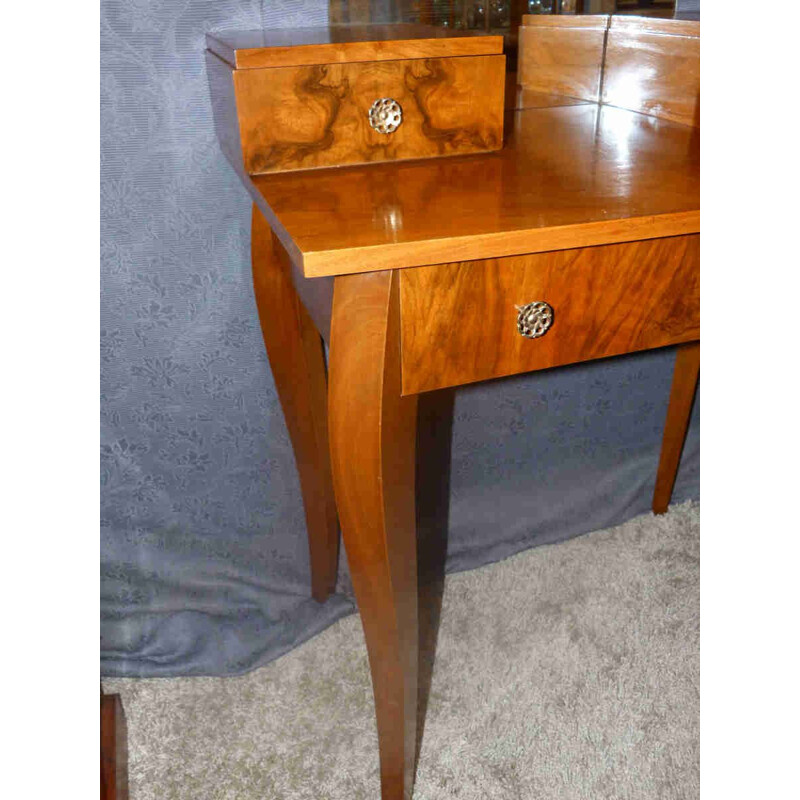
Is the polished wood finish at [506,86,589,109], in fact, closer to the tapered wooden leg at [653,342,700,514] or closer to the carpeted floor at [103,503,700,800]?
the tapered wooden leg at [653,342,700,514]

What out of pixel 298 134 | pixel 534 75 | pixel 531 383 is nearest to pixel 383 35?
pixel 298 134

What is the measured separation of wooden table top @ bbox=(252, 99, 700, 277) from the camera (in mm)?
613

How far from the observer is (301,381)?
115cm

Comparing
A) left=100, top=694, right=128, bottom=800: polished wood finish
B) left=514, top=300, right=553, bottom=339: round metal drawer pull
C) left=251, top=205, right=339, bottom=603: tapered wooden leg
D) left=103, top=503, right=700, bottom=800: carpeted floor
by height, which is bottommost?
left=103, top=503, right=700, bottom=800: carpeted floor

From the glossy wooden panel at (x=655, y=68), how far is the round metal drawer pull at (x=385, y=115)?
39 cm

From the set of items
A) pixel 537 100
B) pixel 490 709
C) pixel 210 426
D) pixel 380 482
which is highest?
pixel 537 100

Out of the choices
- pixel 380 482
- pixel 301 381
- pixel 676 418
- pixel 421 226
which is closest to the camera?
pixel 421 226

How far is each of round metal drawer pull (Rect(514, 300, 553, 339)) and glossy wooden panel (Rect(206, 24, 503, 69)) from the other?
297 mm

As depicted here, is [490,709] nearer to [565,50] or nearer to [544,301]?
[544,301]

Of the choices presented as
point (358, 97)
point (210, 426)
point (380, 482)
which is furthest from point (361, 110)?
point (210, 426)

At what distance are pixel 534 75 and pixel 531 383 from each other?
547mm

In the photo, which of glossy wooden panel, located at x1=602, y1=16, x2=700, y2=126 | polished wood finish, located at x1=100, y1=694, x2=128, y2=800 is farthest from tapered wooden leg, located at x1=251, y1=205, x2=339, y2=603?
glossy wooden panel, located at x1=602, y1=16, x2=700, y2=126

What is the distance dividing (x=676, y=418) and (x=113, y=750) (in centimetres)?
110

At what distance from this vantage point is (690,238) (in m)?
0.71
